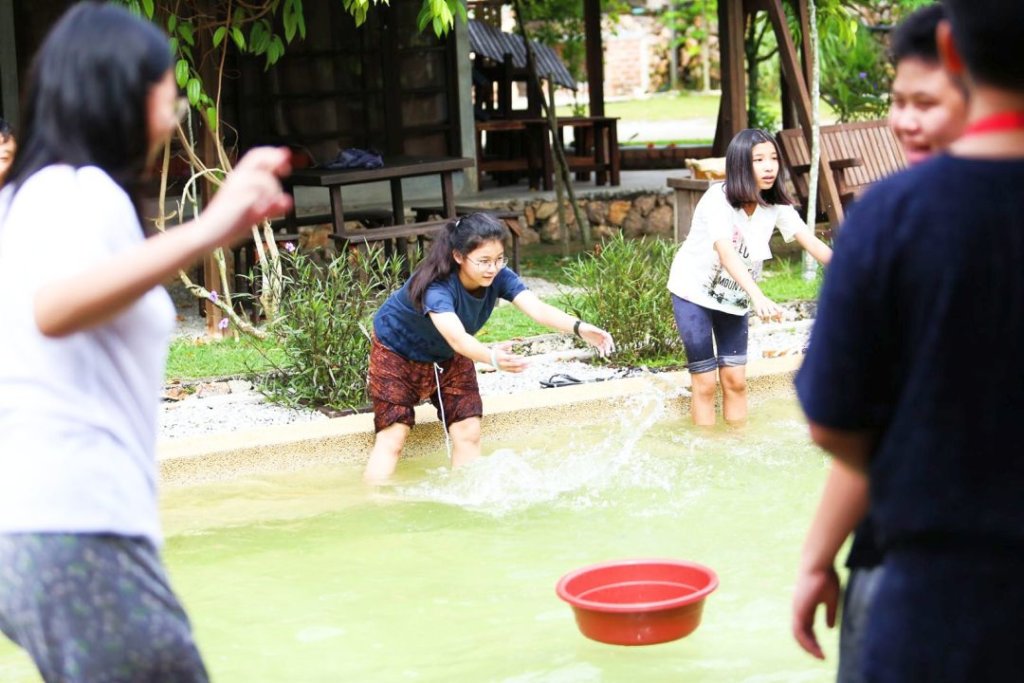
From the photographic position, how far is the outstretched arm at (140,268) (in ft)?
7.09

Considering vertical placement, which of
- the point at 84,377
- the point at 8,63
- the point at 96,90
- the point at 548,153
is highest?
the point at 8,63

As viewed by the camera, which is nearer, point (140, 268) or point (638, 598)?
point (140, 268)

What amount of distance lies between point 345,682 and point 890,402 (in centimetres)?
286

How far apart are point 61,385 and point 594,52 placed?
1524 cm

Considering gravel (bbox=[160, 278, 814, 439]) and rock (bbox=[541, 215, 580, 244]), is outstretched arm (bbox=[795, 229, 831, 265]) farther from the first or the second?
rock (bbox=[541, 215, 580, 244])

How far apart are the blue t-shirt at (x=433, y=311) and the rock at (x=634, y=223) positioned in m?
8.59

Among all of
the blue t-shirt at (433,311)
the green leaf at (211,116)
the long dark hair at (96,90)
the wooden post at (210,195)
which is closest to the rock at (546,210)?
the wooden post at (210,195)

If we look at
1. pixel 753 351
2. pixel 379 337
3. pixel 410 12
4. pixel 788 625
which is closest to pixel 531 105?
pixel 410 12

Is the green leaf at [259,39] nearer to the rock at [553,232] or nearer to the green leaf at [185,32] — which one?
the green leaf at [185,32]

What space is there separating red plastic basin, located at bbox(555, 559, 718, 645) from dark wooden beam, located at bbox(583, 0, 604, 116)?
13.0 meters

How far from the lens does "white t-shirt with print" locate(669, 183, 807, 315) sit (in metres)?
7.05

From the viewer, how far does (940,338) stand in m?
1.84

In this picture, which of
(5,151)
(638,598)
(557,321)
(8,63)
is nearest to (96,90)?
(638,598)

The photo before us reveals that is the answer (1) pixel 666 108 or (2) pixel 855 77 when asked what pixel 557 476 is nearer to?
(2) pixel 855 77
